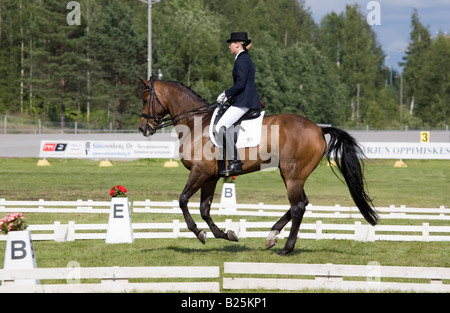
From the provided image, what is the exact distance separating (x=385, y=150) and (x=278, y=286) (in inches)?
1049

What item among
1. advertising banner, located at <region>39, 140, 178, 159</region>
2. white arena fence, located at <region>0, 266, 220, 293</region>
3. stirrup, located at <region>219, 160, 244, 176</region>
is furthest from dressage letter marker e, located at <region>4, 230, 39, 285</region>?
advertising banner, located at <region>39, 140, 178, 159</region>

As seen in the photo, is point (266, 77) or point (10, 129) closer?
point (10, 129)

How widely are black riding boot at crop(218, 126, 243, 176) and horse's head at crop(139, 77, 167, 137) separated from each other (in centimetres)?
112

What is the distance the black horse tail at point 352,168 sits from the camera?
1015 centimetres

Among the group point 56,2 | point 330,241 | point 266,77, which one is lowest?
point 330,241

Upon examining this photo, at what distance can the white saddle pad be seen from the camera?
32.3ft

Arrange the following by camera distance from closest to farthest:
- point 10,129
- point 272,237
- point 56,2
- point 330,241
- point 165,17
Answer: point 272,237, point 330,241, point 10,129, point 56,2, point 165,17

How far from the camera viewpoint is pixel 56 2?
2323 inches

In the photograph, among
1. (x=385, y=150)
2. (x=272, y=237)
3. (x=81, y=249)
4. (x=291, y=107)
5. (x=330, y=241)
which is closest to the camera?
(x=272, y=237)

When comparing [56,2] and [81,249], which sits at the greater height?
[56,2]

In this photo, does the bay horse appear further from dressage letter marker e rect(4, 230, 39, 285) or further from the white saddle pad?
dressage letter marker e rect(4, 230, 39, 285)

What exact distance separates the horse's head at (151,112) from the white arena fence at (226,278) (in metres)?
3.14

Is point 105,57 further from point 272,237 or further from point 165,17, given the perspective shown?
point 272,237

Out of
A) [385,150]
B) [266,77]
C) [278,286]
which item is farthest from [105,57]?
[278,286]
